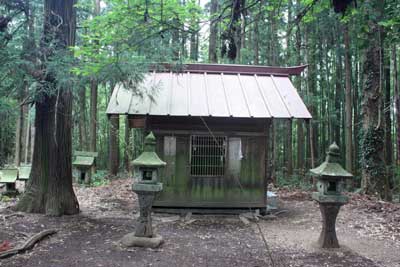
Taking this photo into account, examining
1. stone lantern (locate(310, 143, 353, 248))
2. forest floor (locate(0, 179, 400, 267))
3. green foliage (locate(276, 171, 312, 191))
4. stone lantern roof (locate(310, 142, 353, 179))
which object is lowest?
forest floor (locate(0, 179, 400, 267))

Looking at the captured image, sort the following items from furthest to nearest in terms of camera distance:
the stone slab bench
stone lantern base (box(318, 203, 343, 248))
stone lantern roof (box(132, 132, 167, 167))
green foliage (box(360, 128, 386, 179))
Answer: the stone slab bench, green foliage (box(360, 128, 386, 179)), stone lantern roof (box(132, 132, 167, 167)), stone lantern base (box(318, 203, 343, 248))

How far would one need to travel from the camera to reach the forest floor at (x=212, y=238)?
→ 5.28m

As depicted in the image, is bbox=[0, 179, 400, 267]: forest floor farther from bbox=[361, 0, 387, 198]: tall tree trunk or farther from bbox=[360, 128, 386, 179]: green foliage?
bbox=[360, 128, 386, 179]: green foliage

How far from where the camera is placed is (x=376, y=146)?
1019 centimetres

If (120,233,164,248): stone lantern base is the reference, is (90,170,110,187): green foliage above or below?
above

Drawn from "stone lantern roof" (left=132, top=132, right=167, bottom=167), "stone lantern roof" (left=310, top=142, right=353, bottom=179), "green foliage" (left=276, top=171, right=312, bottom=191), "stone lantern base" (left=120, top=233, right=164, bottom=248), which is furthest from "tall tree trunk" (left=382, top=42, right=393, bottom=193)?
"stone lantern base" (left=120, top=233, right=164, bottom=248)

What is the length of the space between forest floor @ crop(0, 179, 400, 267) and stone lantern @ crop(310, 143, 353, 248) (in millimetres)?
277

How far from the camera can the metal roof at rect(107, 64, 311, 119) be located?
27.5 ft

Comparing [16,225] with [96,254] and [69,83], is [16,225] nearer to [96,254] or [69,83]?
[96,254]

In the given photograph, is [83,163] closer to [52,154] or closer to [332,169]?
[52,154]

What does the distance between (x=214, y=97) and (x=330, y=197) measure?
14.1 ft

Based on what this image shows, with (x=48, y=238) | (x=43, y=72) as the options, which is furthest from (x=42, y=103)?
(x=48, y=238)

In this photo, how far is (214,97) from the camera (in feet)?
30.0

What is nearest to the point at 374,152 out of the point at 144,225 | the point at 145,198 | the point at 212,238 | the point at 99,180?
the point at 212,238
